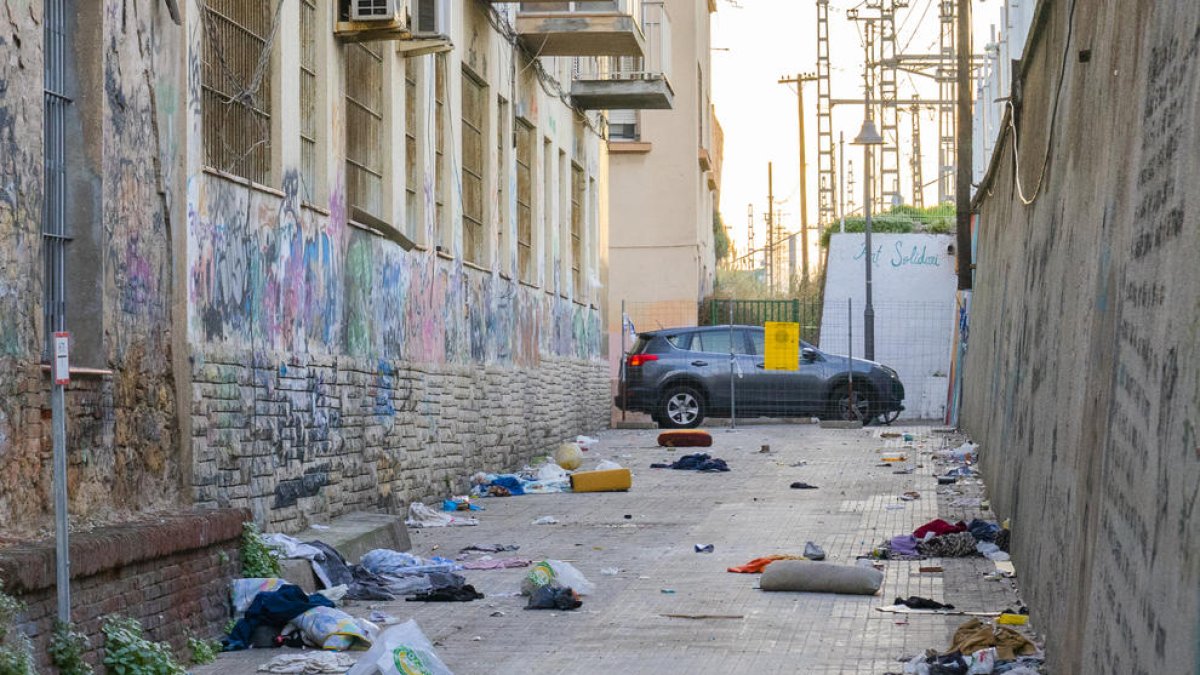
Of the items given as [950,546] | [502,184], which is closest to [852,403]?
[502,184]

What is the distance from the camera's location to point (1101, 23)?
775 centimetres

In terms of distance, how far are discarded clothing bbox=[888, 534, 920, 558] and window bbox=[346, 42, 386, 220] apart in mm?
5472

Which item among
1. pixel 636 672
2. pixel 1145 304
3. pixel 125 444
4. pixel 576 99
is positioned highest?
pixel 576 99

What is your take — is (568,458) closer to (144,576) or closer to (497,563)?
(497,563)

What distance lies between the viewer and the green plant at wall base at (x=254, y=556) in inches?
386

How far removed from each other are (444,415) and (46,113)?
941 cm

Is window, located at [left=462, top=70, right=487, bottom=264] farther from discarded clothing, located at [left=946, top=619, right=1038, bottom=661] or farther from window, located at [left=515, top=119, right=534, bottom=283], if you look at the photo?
discarded clothing, located at [left=946, top=619, right=1038, bottom=661]

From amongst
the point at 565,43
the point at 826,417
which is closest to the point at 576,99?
the point at 565,43

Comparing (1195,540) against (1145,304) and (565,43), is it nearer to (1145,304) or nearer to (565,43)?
(1145,304)

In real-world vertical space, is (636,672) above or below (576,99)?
below

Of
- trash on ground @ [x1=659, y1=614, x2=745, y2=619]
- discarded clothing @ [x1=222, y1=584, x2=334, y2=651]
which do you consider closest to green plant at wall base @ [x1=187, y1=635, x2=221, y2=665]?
discarded clothing @ [x1=222, y1=584, x2=334, y2=651]

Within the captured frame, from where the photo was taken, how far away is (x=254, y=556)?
9.86 meters

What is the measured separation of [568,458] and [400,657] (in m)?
14.0

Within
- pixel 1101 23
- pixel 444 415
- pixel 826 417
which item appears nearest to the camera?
pixel 1101 23
